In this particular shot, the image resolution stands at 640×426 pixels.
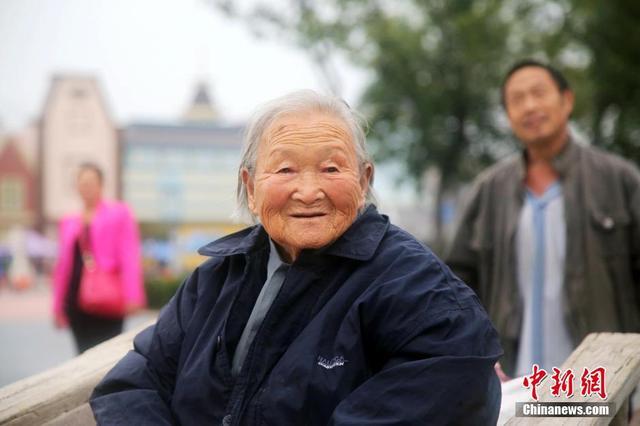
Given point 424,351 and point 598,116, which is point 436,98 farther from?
point 424,351

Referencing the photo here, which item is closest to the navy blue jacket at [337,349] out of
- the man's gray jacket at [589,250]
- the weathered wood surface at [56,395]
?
the weathered wood surface at [56,395]

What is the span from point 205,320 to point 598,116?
14.6m

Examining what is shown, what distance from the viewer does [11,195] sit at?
51.6 ft

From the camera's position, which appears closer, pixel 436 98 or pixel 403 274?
pixel 403 274

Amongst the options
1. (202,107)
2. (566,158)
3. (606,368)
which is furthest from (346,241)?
(202,107)

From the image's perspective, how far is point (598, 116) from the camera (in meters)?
15.3

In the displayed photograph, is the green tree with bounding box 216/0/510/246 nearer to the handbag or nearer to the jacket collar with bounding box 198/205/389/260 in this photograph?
the handbag

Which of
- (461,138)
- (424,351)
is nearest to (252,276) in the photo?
(424,351)

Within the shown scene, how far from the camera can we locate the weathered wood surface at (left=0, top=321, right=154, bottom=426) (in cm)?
206

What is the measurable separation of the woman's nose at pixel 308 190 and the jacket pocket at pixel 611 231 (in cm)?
174

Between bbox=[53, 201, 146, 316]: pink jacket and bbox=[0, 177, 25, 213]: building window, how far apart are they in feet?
36.1

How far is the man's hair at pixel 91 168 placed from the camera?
543cm

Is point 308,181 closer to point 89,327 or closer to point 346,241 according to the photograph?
point 346,241

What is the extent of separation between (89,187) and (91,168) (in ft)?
0.53
